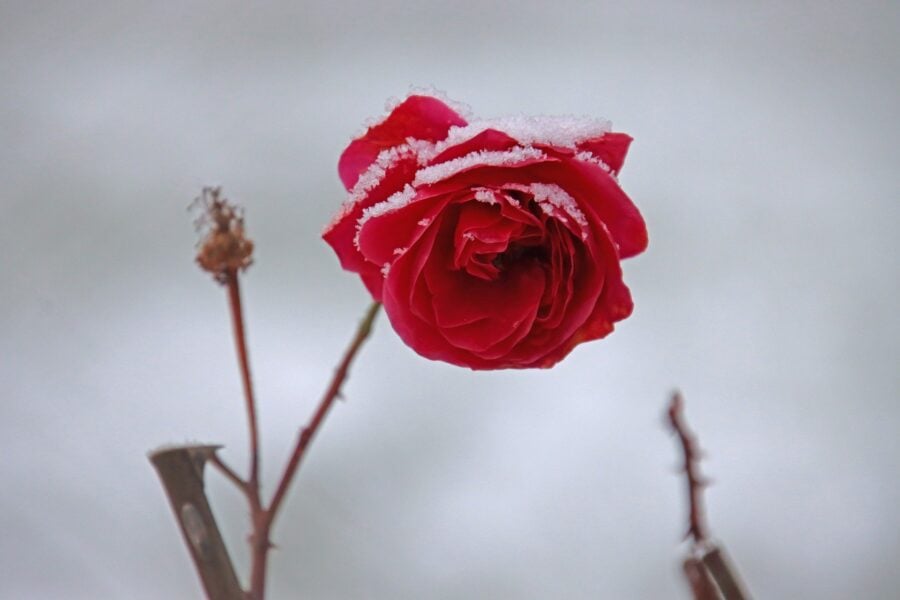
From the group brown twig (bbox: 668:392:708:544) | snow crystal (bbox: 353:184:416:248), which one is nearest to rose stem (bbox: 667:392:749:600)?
brown twig (bbox: 668:392:708:544)

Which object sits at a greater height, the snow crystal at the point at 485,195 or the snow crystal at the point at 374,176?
the snow crystal at the point at 374,176

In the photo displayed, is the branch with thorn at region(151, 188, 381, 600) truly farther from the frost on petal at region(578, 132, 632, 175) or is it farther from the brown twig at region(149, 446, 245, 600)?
the frost on petal at region(578, 132, 632, 175)

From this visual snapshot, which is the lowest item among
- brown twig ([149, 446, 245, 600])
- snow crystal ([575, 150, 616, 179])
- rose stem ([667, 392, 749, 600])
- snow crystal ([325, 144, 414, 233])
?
rose stem ([667, 392, 749, 600])

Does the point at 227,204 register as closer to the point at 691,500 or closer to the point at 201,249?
the point at 201,249

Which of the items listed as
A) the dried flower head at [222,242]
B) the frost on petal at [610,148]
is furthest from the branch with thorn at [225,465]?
the frost on petal at [610,148]

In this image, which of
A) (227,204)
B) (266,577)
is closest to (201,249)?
(227,204)

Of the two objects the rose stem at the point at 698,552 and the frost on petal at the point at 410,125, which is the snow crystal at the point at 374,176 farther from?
the rose stem at the point at 698,552

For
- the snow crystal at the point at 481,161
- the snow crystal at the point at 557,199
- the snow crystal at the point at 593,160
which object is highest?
the snow crystal at the point at 481,161
